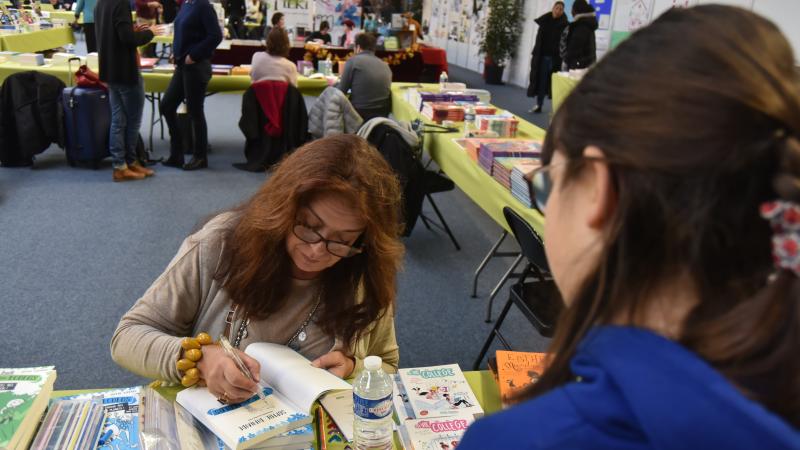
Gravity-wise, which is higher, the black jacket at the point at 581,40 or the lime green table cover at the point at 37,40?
the black jacket at the point at 581,40

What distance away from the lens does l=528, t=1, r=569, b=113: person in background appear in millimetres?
8219

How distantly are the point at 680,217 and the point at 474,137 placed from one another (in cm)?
334

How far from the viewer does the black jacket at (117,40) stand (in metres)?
4.16

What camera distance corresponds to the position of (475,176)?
324 centimetres

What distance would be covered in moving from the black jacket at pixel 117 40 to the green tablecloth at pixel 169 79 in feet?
2.63

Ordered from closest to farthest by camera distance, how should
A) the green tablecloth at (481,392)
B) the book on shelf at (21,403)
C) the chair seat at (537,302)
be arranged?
1. the book on shelf at (21,403)
2. the green tablecloth at (481,392)
3. the chair seat at (537,302)

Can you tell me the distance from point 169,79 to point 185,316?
14.1 ft

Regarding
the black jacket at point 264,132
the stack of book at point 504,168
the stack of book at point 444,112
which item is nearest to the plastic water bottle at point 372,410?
the stack of book at point 504,168

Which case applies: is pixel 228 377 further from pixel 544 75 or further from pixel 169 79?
pixel 544 75

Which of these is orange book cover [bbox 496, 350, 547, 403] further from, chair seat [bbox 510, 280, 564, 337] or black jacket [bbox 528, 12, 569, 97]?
black jacket [bbox 528, 12, 569, 97]

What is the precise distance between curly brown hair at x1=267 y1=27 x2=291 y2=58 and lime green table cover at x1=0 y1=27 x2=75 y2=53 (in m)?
3.11

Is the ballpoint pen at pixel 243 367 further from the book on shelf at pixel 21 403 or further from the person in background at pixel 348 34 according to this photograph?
the person in background at pixel 348 34

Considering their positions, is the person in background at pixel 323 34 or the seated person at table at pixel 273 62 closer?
the seated person at table at pixel 273 62

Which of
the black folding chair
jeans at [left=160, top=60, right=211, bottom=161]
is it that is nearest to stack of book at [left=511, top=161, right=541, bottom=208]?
the black folding chair
